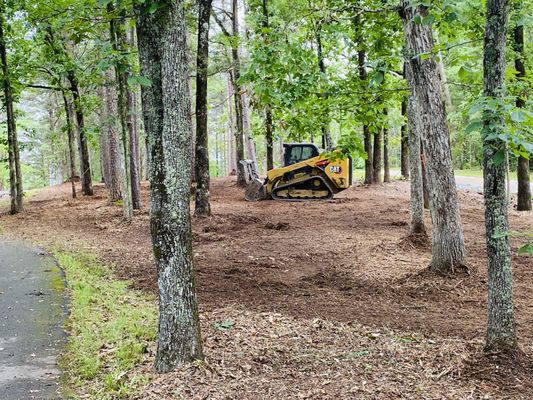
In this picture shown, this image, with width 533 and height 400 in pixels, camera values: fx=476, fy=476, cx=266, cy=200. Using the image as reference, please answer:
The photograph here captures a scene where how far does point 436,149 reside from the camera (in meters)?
7.35

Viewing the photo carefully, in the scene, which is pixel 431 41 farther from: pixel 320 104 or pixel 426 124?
pixel 320 104

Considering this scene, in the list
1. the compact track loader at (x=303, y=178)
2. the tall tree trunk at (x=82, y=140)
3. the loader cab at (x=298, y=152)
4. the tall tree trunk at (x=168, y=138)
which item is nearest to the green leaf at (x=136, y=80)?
the tall tree trunk at (x=168, y=138)

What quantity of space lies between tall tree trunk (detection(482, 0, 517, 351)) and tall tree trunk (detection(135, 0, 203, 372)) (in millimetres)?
2543

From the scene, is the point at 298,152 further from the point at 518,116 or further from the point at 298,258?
the point at 518,116

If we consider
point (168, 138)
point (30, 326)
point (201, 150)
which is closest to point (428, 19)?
point (168, 138)

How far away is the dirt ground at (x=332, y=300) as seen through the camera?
165 inches

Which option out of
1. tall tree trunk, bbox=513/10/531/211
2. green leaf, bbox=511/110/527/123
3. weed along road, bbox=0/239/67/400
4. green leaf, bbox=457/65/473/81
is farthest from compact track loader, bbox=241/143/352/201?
green leaf, bbox=511/110/527/123

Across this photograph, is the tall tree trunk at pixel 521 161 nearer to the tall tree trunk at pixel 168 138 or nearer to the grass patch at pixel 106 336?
the tall tree trunk at pixel 168 138

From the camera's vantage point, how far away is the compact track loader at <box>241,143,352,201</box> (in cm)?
1762

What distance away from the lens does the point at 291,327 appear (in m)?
5.64

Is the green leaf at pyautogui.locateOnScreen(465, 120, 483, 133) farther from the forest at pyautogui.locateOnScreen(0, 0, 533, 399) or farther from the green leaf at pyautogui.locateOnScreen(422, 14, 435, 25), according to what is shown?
the green leaf at pyautogui.locateOnScreen(422, 14, 435, 25)

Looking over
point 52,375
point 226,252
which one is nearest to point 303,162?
point 226,252

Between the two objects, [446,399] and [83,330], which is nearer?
[446,399]

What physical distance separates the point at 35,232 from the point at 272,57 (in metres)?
10.3
